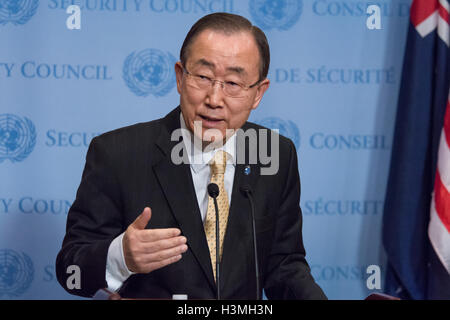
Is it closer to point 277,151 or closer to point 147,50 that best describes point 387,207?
point 277,151

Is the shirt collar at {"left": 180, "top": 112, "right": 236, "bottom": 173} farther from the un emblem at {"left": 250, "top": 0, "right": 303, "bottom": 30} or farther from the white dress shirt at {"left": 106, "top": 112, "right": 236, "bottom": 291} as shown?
the un emblem at {"left": 250, "top": 0, "right": 303, "bottom": 30}

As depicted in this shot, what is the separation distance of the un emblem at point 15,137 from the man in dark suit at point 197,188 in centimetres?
95

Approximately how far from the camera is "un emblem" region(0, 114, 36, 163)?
2.39 meters

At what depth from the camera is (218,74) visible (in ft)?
4.95

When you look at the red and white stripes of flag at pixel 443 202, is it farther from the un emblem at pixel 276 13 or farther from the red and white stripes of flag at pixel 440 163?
the un emblem at pixel 276 13

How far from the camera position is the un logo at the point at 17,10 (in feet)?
7.82

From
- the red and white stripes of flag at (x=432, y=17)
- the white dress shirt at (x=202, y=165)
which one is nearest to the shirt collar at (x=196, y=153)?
the white dress shirt at (x=202, y=165)

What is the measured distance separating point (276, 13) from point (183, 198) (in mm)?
1343

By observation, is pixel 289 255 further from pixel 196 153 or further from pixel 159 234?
pixel 159 234

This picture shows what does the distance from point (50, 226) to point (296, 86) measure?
55.1 inches

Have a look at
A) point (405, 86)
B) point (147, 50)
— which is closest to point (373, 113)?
point (405, 86)

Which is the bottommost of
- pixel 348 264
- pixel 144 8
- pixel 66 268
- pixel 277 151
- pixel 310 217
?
pixel 348 264

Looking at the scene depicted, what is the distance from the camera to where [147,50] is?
8.04 feet

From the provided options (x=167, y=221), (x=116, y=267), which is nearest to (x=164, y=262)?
(x=116, y=267)
